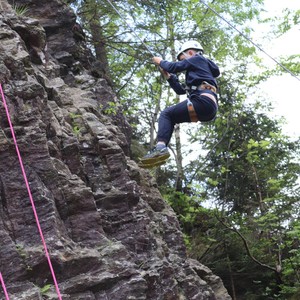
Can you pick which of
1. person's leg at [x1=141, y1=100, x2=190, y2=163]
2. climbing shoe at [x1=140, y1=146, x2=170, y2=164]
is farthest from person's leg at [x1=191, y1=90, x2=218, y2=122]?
climbing shoe at [x1=140, y1=146, x2=170, y2=164]

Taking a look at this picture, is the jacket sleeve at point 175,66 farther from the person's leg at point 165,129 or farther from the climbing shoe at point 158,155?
the climbing shoe at point 158,155

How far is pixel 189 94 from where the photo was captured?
7.03 m

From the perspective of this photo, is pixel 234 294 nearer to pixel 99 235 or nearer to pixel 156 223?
pixel 156 223

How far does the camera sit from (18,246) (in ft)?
20.5

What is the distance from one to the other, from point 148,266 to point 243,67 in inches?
403

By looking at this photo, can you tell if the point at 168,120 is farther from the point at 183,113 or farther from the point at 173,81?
the point at 173,81

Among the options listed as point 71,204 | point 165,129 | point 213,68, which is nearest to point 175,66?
point 213,68

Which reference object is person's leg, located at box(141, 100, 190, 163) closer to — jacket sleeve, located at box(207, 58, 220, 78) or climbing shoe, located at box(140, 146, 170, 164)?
climbing shoe, located at box(140, 146, 170, 164)

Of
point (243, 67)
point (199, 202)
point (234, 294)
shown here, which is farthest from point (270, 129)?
point (234, 294)

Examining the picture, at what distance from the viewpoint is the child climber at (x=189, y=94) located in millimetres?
6891

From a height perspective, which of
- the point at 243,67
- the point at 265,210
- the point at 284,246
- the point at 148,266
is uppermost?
the point at 243,67

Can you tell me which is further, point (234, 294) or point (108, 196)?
point (234, 294)

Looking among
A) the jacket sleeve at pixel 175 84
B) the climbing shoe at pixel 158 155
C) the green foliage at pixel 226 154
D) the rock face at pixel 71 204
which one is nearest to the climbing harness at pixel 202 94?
the jacket sleeve at pixel 175 84

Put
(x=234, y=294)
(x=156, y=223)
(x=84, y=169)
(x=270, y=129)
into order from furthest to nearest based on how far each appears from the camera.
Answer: (x=270, y=129) → (x=234, y=294) → (x=156, y=223) → (x=84, y=169)
